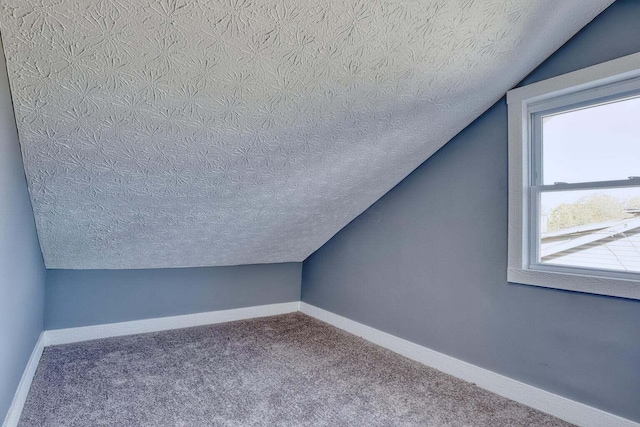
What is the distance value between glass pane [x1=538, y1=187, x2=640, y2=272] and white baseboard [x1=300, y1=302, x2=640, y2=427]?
0.70 metres

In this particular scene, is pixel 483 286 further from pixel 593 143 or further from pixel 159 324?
pixel 159 324

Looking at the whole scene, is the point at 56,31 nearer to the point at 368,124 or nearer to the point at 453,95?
the point at 368,124

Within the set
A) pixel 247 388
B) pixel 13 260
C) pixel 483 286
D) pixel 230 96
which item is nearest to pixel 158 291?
pixel 247 388

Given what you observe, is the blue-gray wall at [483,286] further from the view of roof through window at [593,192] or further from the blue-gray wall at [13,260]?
the blue-gray wall at [13,260]

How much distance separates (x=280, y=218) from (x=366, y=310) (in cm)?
108

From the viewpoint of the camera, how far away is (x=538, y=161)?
2.03 meters

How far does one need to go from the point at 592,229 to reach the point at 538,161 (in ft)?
1.48

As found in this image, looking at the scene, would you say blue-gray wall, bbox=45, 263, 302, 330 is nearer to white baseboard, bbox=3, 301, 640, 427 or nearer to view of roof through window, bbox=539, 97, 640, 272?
white baseboard, bbox=3, 301, 640, 427

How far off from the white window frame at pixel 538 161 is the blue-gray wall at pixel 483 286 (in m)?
0.06

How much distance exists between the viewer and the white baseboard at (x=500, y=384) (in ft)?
5.66

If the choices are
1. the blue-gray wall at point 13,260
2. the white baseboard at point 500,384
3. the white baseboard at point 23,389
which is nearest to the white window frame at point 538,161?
the white baseboard at point 500,384

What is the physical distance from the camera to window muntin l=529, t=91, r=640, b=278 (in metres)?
1.73

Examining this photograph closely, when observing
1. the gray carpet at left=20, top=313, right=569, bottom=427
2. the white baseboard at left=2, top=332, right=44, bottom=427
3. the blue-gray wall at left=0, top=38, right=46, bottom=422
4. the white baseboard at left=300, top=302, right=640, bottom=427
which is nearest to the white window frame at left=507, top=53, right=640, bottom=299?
the white baseboard at left=300, top=302, right=640, bottom=427

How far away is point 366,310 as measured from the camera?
118 inches
